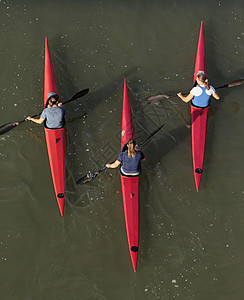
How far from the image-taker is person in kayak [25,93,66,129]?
207 inches

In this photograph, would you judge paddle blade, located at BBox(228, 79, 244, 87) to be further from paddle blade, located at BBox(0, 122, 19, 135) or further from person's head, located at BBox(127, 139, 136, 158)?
paddle blade, located at BBox(0, 122, 19, 135)

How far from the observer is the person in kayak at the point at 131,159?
4809 mm

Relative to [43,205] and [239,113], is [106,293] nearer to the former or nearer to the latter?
[43,205]

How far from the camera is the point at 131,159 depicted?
4.96m

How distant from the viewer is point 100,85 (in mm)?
6180

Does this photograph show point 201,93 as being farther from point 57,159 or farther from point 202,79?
point 57,159

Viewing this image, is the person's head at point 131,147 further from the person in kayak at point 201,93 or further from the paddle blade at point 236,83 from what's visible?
the paddle blade at point 236,83

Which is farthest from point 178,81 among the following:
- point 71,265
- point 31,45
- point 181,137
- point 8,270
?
point 8,270

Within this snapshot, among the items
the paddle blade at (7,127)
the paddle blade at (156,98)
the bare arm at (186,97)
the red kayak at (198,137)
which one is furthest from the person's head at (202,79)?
the paddle blade at (7,127)

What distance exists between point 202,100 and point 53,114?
220 cm

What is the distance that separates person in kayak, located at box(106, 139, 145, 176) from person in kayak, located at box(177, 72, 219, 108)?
1260 mm

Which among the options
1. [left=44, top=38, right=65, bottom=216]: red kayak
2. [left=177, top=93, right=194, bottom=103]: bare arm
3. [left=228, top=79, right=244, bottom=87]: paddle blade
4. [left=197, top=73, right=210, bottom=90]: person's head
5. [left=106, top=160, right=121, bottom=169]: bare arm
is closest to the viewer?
[left=106, top=160, right=121, bottom=169]: bare arm

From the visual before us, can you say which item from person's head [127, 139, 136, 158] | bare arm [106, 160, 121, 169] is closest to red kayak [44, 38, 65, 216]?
bare arm [106, 160, 121, 169]

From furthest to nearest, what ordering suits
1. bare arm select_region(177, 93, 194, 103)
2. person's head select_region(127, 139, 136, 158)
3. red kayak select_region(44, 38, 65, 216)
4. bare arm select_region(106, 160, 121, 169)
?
bare arm select_region(177, 93, 194, 103), red kayak select_region(44, 38, 65, 216), bare arm select_region(106, 160, 121, 169), person's head select_region(127, 139, 136, 158)
